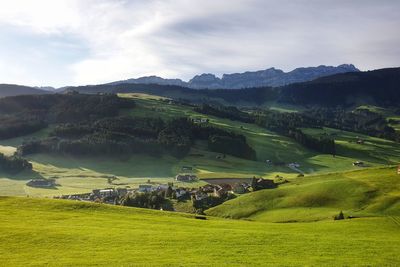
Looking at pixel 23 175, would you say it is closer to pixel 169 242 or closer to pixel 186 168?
pixel 186 168

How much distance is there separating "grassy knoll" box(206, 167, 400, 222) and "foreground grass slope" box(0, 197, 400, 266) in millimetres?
12887

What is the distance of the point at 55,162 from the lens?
198 meters

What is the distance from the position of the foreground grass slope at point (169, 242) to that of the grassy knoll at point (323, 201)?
12887 mm

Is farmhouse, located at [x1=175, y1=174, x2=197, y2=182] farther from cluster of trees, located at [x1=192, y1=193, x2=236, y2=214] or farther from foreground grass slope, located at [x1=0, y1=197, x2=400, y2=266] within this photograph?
foreground grass slope, located at [x1=0, y1=197, x2=400, y2=266]

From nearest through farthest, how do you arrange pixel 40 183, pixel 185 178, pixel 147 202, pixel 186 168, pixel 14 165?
1. pixel 147 202
2. pixel 40 183
3. pixel 185 178
4. pixel 14 165
5. pixel 186 168

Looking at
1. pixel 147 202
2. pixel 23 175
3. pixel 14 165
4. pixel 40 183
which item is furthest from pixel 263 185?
pixel 14 165

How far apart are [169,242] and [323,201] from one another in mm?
47383

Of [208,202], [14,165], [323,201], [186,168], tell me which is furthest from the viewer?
[186,168]

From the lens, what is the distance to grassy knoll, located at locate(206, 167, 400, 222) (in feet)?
255

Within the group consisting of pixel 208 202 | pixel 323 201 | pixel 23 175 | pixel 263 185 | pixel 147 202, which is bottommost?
pixel 23 175

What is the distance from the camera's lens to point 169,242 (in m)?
45.8

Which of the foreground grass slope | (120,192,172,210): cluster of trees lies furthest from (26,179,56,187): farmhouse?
the foreground grass slope

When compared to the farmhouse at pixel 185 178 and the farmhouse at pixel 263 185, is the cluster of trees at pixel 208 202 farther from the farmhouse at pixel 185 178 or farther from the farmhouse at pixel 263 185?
the farmhouse at pixel 185 178

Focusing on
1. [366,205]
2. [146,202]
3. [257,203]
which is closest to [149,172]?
[146,202]
